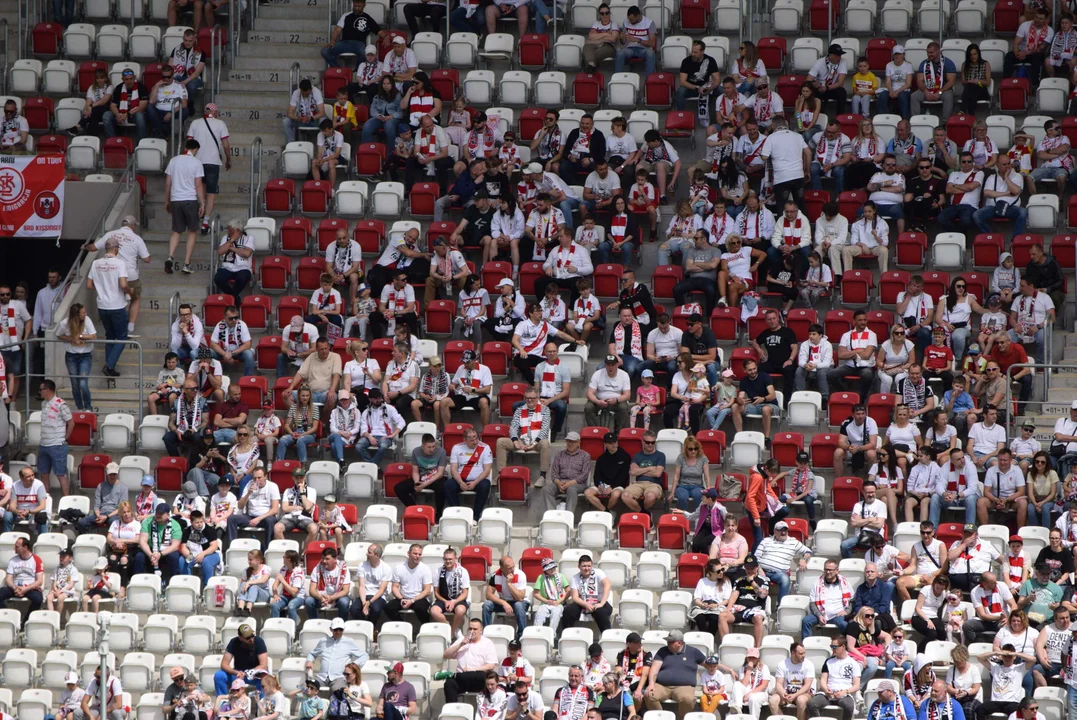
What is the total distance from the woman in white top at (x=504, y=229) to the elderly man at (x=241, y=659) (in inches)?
277

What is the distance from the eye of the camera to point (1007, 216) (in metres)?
26.6

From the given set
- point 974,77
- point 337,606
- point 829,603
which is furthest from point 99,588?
point 974,77

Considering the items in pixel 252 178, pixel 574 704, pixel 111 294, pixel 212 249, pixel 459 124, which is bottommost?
pixel 574 704

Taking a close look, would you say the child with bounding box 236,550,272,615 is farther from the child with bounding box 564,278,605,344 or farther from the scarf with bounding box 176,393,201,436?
the child with bounding box 564,278,605,344

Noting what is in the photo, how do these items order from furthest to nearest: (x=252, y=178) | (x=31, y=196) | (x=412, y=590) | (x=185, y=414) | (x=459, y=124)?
(x=31, y=196), (x=252, y=178), (x=459, y=124), (x=185, y=414), (x=412, y=590)

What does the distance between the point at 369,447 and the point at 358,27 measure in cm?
775

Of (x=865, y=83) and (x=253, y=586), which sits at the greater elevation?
(x=865, y=83)

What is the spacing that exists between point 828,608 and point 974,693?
5.95ft

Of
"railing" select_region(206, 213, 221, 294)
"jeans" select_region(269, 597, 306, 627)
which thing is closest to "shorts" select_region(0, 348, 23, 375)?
"railing" select_region(206, 213, 221, 294)

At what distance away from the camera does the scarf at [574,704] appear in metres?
21.0

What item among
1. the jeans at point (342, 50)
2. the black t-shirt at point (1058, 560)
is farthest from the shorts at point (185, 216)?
the black t-shirt at point (1058, 560)

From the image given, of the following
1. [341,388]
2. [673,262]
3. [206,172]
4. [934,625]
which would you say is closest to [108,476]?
[341,388]

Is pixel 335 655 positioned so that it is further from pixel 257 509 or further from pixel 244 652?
pixel 257 509

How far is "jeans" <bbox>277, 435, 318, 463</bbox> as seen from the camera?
24984 millimetres
